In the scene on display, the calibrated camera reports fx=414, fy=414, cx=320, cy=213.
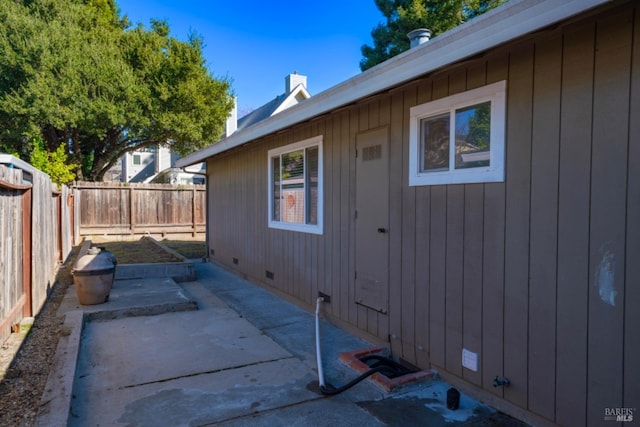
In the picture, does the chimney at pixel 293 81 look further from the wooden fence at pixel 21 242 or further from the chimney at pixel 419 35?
the chimney at pixel 419 35

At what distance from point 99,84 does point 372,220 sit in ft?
50.0

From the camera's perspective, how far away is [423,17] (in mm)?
12031

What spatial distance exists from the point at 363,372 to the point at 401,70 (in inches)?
95.9

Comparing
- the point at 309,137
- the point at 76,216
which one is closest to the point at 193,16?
the point at 76,216

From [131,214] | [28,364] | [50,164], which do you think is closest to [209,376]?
[28,364]

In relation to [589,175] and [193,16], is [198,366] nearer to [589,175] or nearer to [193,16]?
[589,175]

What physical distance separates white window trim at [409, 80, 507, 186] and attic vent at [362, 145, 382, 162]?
48 centimetres

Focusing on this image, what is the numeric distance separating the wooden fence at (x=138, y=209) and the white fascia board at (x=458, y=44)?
40.8 feet

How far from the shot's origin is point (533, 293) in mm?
2607

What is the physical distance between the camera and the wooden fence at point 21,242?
154 inches

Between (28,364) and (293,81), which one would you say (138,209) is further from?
(28,364)

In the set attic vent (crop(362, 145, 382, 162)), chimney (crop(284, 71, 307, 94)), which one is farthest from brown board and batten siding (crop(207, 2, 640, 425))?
chimney (crop(284, 71, 307, 94))

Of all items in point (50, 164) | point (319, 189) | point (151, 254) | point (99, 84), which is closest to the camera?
point (319, 189)

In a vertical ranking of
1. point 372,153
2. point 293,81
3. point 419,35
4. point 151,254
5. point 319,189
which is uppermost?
point 293,81
